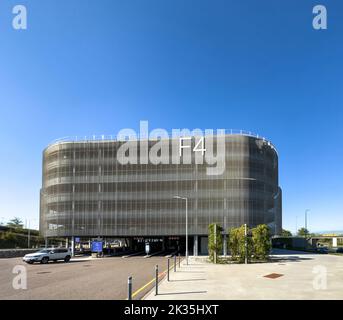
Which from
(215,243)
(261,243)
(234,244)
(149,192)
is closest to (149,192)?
(149,192)

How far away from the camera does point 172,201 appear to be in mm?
64688

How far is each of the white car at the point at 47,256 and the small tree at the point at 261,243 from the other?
21665 mm

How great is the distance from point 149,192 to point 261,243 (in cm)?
3075

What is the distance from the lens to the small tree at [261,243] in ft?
124

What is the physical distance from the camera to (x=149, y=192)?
214ft

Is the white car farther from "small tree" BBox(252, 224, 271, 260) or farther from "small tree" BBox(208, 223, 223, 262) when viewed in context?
"small tree" BBox(252, 224, 271, 260)

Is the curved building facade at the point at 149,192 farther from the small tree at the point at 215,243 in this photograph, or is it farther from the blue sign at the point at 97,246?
the small tree at the point at 215,243

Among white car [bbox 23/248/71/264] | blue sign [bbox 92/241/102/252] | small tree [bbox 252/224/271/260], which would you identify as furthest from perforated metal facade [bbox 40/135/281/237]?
small tree [bbox 252/224/271/260]

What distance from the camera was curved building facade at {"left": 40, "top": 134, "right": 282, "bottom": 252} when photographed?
63.8 metres

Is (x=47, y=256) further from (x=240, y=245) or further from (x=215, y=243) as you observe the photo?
(x=240, y=245)

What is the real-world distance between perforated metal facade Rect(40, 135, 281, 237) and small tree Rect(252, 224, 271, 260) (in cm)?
2508
